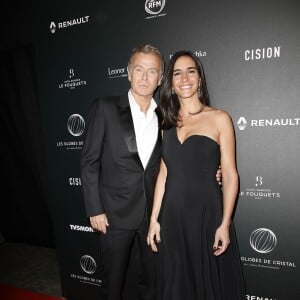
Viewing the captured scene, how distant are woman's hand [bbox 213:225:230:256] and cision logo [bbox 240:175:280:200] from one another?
2.24 feet

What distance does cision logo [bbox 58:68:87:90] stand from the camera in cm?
280

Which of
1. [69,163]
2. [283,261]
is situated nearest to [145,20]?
[69,163]

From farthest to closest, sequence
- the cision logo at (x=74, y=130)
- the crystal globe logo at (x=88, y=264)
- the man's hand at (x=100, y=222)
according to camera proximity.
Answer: the crystal globe logo at (x=88, y=264), the cision logo at (x=74, y=130), the man's hand at (x=100, y=222)

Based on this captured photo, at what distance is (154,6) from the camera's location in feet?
7.82

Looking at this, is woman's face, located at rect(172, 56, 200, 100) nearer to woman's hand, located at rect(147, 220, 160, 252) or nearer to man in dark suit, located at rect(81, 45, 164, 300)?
man in dark suit, located at rect(81, 45, 164, 300)

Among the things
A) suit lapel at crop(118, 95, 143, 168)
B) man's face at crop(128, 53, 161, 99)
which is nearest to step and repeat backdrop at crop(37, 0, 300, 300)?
man's face at crop(128, 53, 161, 99)

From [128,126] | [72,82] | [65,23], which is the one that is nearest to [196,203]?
[128,126]

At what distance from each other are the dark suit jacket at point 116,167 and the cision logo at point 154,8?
2.89 ft

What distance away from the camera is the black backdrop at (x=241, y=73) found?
2.14m

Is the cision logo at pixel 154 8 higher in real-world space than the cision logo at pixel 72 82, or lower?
higher

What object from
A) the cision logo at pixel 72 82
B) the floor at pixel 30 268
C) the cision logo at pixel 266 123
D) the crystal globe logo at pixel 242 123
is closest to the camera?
the cision logo at pixel 266 123

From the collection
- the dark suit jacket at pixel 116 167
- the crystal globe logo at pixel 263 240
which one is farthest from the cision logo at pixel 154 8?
the crystal globe logo at pixel 263 240

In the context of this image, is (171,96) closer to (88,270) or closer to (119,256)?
(119,256)

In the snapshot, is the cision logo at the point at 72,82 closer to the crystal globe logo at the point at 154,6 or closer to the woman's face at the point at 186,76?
the crystal globe logo at the point at 154,6
